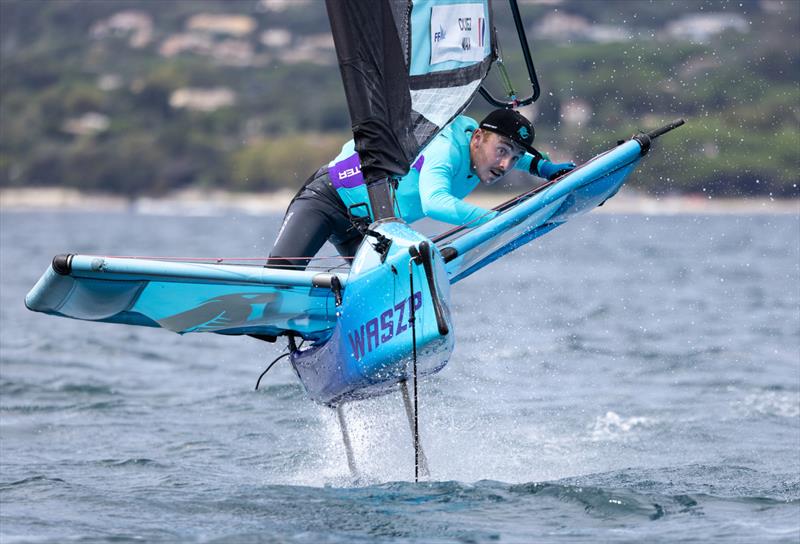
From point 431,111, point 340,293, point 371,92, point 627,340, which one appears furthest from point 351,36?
point 627,340

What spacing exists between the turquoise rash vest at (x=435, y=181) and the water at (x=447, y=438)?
1.19 m

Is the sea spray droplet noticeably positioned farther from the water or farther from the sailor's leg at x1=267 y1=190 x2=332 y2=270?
the sailor's leg at x1=267 y1=190 x2=332 y2=270

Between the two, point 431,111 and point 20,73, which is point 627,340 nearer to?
point 431,111

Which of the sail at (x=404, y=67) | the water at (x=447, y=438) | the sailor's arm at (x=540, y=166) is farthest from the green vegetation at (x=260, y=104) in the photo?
the sail at (x=404, y=67)

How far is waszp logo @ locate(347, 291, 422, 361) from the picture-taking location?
5008mm

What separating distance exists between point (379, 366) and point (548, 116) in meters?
58.2

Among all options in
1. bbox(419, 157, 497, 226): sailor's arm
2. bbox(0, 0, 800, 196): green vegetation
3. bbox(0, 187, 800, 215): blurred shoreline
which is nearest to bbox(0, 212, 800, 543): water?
bbox(419, 157, 497, 226): sailor's arm

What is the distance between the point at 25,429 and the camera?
728 centimetres

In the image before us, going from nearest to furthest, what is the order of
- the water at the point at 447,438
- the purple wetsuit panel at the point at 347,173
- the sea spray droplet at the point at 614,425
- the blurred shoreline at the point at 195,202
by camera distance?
the water at the point at 447,438 → the purple wetsuit panel at the point at 347,173 → the sea spray droplet at the point at 614,425 → the blurred shoreline at the point at 195,202

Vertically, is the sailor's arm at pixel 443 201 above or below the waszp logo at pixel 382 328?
above

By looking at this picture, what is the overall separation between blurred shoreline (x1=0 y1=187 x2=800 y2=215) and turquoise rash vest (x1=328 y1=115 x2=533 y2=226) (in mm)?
60739

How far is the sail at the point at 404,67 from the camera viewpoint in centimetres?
528

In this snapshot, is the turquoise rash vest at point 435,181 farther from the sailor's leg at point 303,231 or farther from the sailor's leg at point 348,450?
the sailor's leg at point 348,450

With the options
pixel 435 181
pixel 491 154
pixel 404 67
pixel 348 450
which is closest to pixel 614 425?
pixel 348 450
